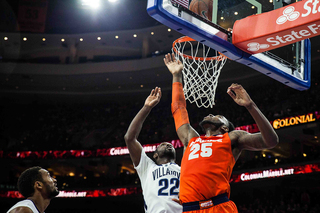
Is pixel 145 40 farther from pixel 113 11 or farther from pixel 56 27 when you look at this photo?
pixel 56 27

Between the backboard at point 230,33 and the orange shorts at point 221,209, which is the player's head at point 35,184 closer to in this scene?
the orange shorts at point 221,209

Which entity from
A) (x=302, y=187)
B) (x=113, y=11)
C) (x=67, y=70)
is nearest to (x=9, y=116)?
(x=67, y=70)

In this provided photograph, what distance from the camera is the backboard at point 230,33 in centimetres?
326

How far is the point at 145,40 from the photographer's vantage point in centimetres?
2105

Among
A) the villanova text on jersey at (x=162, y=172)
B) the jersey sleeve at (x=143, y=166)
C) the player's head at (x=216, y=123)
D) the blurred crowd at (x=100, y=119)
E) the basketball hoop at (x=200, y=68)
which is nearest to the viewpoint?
the player's head at (x=216, y=123)

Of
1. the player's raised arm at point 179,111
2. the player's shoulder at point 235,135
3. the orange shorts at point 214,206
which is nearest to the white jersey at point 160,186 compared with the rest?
the player's raised arm at point 179,111

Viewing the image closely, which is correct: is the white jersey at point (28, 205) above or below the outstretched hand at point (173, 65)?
below

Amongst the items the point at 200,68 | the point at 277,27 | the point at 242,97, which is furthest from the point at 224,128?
the point at 200,68

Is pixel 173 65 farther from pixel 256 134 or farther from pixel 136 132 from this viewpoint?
A: pixel 256 134

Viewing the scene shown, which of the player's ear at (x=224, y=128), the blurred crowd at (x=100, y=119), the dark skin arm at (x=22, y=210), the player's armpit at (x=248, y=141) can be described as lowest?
the dark skin arm at (x=22, y=210)

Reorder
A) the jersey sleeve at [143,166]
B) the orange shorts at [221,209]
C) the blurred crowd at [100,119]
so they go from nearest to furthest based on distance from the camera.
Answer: the orange shorts at [221,209], the jersey sleeve at [143,166], the blurred crowd at [100,119]

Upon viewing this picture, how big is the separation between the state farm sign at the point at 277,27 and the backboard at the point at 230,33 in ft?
0.39

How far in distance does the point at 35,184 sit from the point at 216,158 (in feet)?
5.74

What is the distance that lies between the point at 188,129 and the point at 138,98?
20.2 meters
